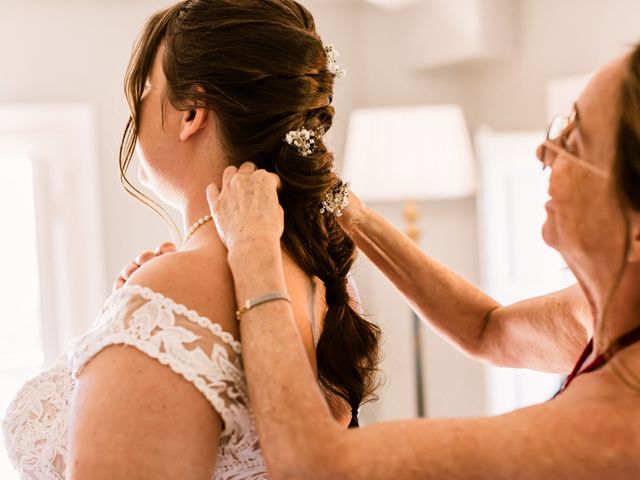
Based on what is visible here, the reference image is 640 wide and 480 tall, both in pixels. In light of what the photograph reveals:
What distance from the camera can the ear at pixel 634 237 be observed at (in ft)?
3.38

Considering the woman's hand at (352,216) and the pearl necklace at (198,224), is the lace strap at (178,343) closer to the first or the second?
the pearl necklace at (198,224)

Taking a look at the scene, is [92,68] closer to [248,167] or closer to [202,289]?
[248,167]

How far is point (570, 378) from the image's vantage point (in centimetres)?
118

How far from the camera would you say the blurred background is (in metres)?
3.38

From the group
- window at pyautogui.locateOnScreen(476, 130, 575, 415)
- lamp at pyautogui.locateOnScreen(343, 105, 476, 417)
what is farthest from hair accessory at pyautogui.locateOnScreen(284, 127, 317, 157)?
window at pyautogui.locateOnScreen(476, 130, 575, 415)

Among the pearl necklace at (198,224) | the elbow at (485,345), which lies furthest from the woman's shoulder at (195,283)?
the elbow at (485,345)

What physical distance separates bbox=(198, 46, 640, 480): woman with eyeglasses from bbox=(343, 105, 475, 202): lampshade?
6.98ft

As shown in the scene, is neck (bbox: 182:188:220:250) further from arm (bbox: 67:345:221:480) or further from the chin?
the chin

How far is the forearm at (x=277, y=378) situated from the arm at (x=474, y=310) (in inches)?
16.4

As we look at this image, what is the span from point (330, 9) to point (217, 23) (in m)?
2.78

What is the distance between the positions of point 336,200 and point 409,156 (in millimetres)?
1972

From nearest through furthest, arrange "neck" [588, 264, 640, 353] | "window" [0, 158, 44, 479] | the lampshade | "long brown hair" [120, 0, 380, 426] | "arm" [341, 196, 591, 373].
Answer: "neck" [588, 264, 640, 353] < "long brown hair" [120, 0, 380, 426] < "arm" [341, 196, 591, 373] < the lampshade < "window" [0, 158, 44, 479]

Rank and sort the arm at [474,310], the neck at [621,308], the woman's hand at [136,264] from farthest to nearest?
the arm at [474,310] < the woman's hand at [136,264] < the neck at [621,308]

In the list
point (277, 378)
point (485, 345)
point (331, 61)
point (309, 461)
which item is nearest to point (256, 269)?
point (277, 378)
